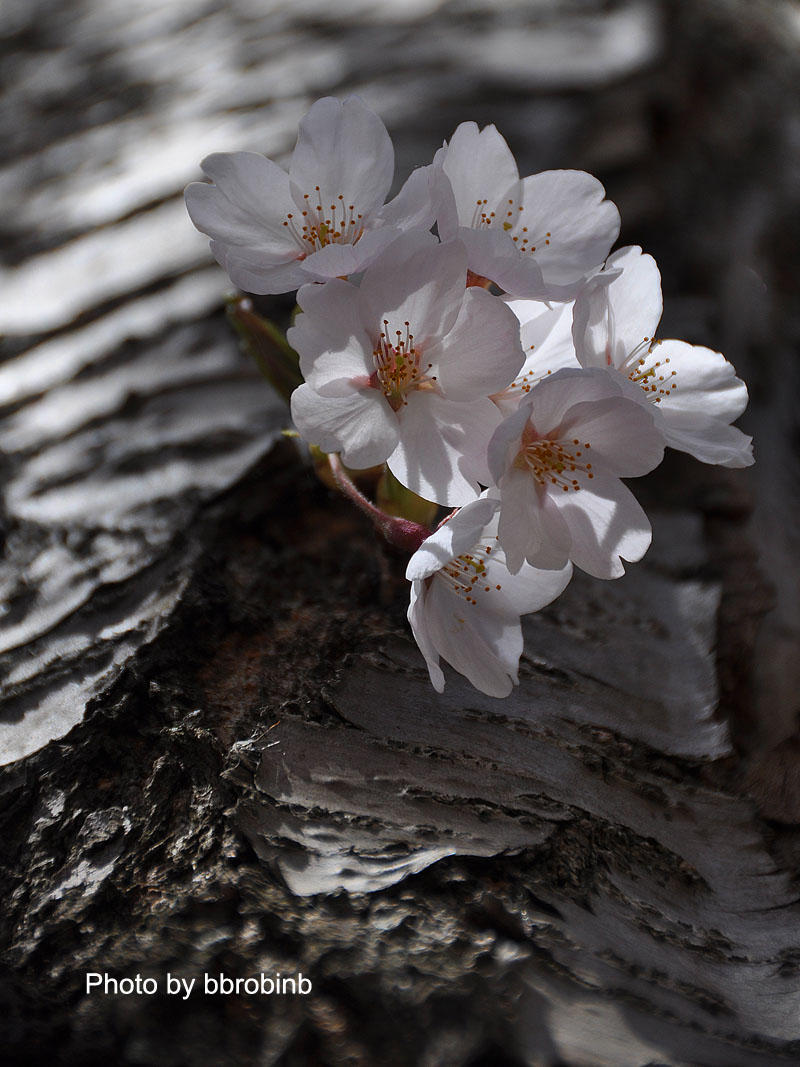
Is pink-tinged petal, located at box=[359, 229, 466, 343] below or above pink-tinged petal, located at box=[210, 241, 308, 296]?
below

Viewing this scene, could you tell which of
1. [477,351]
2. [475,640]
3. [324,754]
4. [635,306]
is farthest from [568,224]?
[324,754]

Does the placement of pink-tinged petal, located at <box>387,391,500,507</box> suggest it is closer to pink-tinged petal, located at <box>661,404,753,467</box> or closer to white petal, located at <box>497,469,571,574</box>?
white petal, located at <box>497,469,571,574</box>

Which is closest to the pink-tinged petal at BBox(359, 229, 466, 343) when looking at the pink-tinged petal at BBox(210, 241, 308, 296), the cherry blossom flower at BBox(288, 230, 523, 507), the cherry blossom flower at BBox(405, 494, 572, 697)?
the cherry blossom flower at BBox(288, 230, 523, 507)

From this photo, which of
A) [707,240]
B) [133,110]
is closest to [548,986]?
[707,240]

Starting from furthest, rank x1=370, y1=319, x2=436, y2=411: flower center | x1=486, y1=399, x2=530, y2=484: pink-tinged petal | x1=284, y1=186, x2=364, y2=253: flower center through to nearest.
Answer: x1=284, y1=186, x2=364, y2=253: flower center < x1=370, y1=319, x2=436, y2=411: flower center < x1=486, y1=399, x2=530, y2=484: pink-tinged petal

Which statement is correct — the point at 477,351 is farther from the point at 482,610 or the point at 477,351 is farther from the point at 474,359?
the point at 482,610
